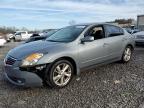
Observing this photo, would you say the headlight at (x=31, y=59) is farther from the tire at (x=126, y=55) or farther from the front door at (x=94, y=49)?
the tire at (x=126, y=55)

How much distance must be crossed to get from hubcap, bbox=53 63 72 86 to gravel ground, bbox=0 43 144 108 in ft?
0.56

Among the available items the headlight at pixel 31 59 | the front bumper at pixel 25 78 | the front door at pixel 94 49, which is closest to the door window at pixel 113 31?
the front door at pixel 94 49

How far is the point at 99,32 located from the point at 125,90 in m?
2.10

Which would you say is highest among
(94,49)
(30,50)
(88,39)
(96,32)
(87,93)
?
(96,32)

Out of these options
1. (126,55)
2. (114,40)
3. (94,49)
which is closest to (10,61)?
(94,49)

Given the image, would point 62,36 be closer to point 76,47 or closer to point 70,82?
point 76,47

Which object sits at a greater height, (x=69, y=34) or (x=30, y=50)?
(x=69, y=34)

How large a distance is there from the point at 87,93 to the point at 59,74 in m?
0.81

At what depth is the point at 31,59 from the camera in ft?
15.8

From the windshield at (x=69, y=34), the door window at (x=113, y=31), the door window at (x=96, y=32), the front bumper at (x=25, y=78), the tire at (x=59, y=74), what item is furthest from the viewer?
the door window at (x=113, y=31)

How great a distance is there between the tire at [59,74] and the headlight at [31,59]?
1.06ft

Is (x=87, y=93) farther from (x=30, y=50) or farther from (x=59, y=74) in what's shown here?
(x=30, y=50)

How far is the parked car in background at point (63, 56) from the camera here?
480 cm

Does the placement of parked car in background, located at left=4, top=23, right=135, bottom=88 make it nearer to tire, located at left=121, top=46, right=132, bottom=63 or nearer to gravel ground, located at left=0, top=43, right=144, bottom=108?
gravel ground, located at left=0, top=43, right=144, bottom=108
